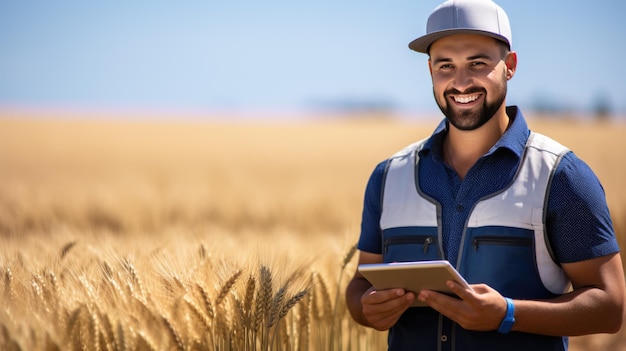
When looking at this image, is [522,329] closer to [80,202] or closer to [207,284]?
[207,284]

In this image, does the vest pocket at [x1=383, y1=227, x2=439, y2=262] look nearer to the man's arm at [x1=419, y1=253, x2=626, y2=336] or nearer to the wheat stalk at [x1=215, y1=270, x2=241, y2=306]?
the man's arm at [x1=419, y1=253, x2=626, y2=336]

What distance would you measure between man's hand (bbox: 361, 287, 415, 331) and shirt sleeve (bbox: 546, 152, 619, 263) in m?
0.41

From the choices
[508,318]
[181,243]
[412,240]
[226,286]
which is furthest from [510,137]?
[181,243]

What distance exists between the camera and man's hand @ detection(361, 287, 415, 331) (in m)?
1.76

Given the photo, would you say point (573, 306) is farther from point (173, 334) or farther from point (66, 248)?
point (66, 248)

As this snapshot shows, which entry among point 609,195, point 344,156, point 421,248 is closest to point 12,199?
point 609,195

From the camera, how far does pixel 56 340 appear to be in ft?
5.64

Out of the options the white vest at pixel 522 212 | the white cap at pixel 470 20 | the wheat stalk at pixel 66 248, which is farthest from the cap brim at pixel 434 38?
the wheat stalk at pixel 66 248

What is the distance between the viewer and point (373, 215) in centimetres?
215

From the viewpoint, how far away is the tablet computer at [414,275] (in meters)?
1.59

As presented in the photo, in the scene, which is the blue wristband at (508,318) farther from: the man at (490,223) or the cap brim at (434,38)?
the cap brim at (434,38)

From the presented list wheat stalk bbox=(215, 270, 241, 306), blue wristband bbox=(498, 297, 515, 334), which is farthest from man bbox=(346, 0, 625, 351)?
wheat stalk bbox=(215, 270, 241, 306)

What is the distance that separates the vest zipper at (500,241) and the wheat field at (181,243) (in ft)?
1.77

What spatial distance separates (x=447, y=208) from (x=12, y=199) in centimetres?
645
